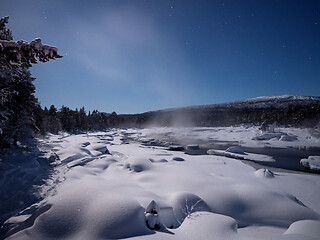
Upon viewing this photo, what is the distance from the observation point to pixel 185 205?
515cm

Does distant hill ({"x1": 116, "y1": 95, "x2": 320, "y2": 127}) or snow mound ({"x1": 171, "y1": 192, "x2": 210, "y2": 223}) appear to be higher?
distant hill ({"x1": 116, "y1": 95, "x2": 320, "y2": 127})

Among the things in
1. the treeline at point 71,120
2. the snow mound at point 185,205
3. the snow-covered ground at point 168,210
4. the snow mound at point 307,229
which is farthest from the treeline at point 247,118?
the snow mound at point 185,205

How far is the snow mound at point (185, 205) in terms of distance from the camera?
4.79 m

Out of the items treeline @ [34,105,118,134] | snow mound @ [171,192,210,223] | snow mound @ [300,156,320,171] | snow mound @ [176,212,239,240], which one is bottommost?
snow mound @ [300,156,320,171]

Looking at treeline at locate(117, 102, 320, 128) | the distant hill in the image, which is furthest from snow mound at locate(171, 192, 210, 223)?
the distant hill

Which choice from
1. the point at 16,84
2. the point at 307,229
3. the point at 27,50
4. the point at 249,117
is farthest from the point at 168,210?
the point at 249,117

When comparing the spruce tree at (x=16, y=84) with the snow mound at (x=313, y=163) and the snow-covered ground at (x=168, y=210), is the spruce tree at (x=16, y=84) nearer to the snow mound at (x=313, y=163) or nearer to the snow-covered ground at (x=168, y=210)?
the snow-covered ground at (x=168, y=210)

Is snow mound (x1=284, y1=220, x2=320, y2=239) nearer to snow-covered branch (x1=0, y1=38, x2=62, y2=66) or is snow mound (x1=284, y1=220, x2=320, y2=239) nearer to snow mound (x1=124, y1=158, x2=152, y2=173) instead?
snow mound (x1=124, y1=158, x2=152, y2=173)

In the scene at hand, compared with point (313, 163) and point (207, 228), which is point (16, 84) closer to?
point (207, 228)

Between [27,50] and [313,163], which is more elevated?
[27,50]

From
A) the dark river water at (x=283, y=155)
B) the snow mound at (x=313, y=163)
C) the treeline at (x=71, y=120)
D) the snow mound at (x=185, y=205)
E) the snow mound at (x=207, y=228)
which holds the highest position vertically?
the treeline at (x=71, y=120)

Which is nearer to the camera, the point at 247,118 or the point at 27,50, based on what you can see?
the point at 27,50

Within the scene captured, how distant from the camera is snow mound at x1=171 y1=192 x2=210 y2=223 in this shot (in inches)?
188

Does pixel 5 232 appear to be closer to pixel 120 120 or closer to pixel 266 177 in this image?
pixel 266 177
